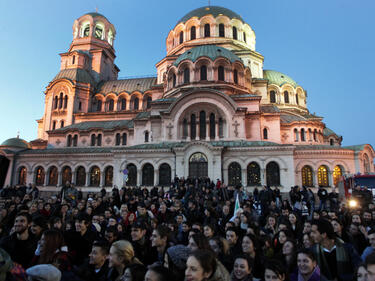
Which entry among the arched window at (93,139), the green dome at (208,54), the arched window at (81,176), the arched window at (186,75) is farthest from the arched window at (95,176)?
the green dome at (208,54)

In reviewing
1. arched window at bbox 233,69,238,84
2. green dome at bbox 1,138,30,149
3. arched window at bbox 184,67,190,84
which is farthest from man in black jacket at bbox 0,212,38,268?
green dome at bbox 1,138,30,149

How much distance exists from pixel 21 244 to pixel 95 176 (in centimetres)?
2770

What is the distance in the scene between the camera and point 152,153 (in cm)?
2758

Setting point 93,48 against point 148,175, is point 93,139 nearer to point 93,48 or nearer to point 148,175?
point 148,175

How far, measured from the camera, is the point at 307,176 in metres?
29.1

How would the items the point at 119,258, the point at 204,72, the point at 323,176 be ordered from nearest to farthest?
the point at 119,258 < the point at 323,176 < the point at 204,72

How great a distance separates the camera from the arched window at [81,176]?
105 ft

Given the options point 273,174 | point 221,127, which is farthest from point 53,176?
point 273,174

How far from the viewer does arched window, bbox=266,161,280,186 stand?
2581cm

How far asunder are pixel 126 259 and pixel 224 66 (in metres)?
31.9

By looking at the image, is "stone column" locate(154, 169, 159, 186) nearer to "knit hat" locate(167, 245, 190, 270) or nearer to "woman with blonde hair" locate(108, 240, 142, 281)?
"woman with blonde hair" locate(108, 240, 142, 281)

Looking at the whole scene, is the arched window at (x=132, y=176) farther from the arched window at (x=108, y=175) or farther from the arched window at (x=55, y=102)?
the arched window at (x=55, y=102)

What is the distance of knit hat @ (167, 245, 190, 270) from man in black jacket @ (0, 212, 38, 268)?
314cm

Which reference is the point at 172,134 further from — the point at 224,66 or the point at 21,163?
the point at 21,163
